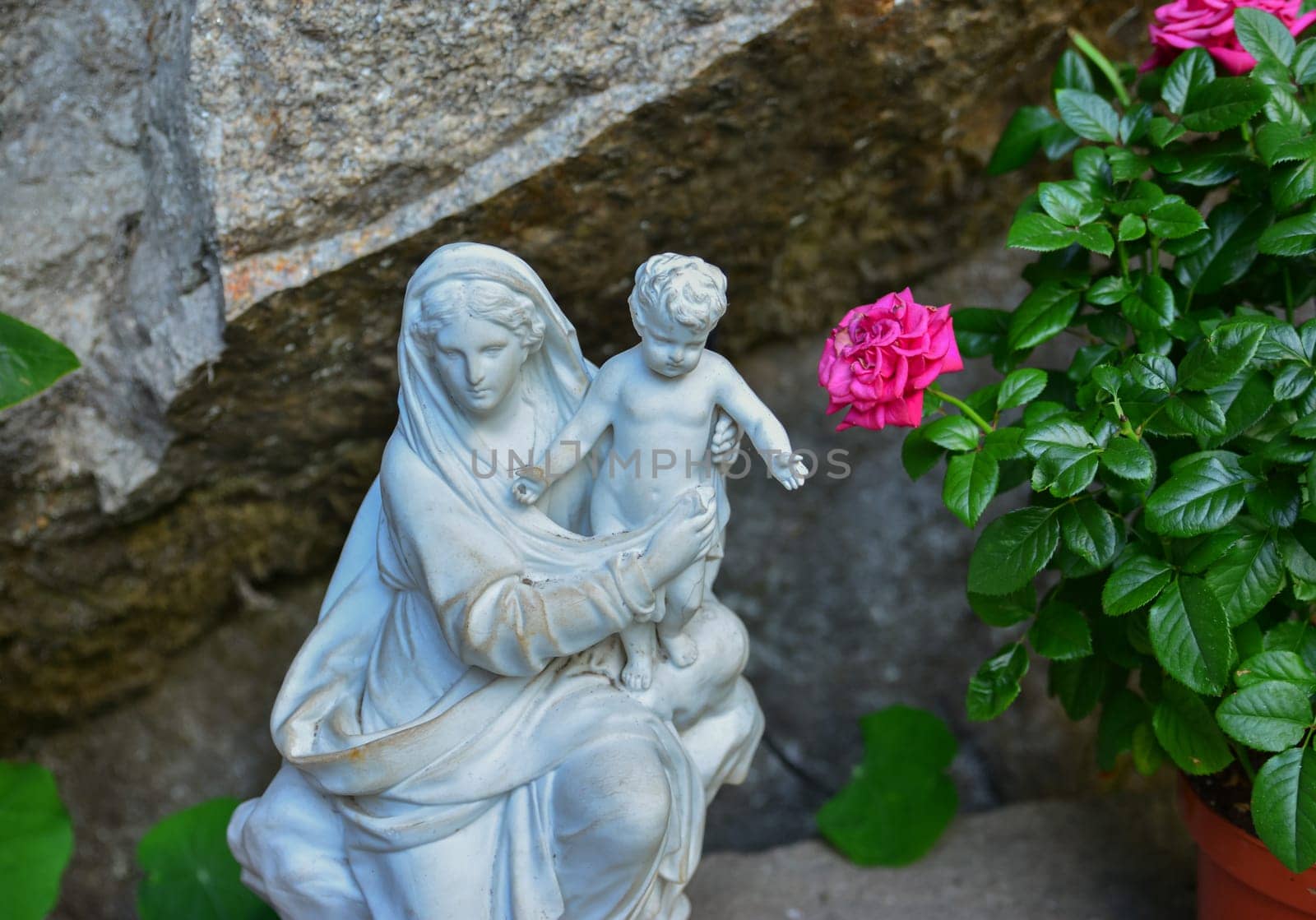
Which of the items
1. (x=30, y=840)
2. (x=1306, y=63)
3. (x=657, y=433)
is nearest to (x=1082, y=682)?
(x=657, y=433)

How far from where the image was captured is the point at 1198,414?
1.39 m

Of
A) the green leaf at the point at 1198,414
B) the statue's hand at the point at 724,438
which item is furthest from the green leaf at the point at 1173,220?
the statue's hand at the point at 724,438

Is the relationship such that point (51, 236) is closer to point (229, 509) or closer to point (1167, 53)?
point (229, 509)

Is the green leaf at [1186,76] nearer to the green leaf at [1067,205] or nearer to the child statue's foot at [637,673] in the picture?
the green leaf at [1067,205]

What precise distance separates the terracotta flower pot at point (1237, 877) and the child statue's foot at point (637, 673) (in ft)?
2.60

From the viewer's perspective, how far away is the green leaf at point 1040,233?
58.9 inches

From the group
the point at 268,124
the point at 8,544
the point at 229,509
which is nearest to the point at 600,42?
the point at 268,124

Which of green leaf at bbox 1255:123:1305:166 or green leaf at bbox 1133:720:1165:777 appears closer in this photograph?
green leaf at bbox 1255:123:1305:166

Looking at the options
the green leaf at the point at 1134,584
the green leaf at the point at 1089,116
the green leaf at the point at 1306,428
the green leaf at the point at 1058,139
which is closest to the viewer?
the green leaf at the point at 1306,428

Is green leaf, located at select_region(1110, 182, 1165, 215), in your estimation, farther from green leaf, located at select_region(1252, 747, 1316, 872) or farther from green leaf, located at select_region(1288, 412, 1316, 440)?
green leaf, located at select_region(1252, 747, 1316, 872)

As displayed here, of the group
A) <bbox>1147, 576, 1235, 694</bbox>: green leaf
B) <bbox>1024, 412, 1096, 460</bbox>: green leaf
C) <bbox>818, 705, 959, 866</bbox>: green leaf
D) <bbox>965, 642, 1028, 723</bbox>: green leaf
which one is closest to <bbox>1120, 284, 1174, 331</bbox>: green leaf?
<bbox>1024, 412, 1096, 460</bbox>: green leaf

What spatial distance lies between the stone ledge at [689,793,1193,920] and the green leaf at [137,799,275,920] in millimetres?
714

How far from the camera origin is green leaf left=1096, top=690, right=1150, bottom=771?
1.69 metres

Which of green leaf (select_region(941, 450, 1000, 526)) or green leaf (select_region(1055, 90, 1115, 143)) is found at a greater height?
green leaf (select_region(1055, 90, 1115, 143))
